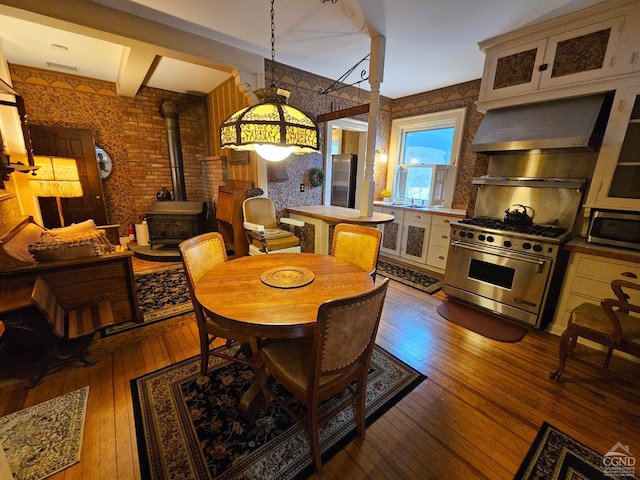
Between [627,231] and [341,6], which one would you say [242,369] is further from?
[627,231]

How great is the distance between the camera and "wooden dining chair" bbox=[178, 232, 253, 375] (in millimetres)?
1597

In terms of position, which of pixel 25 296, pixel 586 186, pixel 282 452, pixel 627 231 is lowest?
pixel 282 452

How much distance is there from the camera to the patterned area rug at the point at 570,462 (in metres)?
1.26

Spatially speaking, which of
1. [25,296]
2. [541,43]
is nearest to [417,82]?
[541,43]

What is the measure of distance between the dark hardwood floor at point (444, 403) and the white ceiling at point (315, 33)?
8.91 feet

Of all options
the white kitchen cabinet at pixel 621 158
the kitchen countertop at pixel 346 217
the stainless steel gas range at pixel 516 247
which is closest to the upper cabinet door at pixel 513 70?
the white kitchen cabinet at pixel 621 158

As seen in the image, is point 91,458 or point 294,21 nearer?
point 91,458

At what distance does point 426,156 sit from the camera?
4.38 meters

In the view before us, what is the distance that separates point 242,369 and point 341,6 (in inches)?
116

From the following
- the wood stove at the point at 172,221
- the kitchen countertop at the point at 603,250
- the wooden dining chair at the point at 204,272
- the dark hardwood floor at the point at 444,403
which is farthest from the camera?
the wood stove at the point at 172,221

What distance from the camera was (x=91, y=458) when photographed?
1.28 m

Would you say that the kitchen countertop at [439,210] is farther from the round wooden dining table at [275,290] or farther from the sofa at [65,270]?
the sofa at [65,270]

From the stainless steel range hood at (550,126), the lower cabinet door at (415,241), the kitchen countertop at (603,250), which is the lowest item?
the lower cabinet door at (415,241)

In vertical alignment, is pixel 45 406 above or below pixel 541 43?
below
